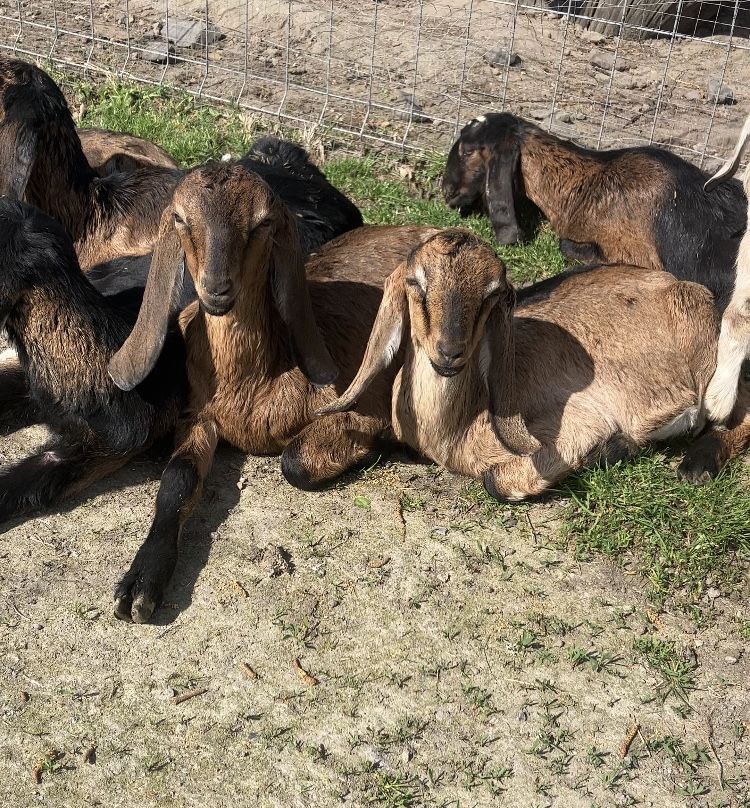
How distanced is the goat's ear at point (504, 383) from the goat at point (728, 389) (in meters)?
0.93

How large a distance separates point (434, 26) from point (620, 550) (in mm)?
5864

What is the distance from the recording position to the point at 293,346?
4.73 metres

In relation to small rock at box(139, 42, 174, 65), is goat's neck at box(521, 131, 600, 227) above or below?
below

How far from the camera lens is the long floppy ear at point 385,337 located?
4297 millimetres

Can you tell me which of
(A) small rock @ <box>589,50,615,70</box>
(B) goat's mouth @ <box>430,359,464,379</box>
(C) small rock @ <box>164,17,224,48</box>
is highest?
(A) small rock @ <box>589,50,615,70</box>

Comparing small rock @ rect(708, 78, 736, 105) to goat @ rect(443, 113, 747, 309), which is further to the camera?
small rock @ rect(708, 78, 736, 105)

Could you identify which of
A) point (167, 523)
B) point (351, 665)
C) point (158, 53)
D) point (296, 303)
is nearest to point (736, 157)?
point (296, 303)

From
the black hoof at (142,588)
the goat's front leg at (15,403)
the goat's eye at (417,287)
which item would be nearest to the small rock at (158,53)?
the goat's front leg at (15,403)

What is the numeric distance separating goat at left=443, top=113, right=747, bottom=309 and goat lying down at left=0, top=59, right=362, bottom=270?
1.15m

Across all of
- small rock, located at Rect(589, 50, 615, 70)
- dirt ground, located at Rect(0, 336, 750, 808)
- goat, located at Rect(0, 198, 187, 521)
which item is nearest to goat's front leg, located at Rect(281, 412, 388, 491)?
dirt ground, located at Rect(0, 336, 750, 808)

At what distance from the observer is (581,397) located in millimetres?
4965

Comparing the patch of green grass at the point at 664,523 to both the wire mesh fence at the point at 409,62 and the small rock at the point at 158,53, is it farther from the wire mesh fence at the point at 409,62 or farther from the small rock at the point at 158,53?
the small rock at the point at 158,53

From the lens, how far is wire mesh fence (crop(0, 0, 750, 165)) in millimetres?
8078

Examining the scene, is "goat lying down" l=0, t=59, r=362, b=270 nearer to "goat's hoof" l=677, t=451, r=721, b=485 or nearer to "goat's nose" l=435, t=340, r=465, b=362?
"goat's nose" l=435, t=340, r=465, b=362
